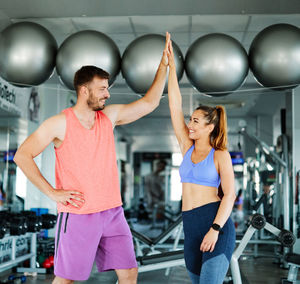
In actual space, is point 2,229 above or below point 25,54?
below

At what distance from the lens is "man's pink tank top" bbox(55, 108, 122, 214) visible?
1.94 metres

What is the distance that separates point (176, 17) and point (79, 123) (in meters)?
2.39

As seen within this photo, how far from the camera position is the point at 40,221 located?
440 cm

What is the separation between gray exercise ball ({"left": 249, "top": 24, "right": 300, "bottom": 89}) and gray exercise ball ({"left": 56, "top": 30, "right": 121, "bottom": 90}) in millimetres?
1113

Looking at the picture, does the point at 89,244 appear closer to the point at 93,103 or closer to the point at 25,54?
the point at 93,103

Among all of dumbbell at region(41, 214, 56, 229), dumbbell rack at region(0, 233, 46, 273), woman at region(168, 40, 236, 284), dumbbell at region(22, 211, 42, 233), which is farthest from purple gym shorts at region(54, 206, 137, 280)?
dumbbell at region(41, 214, 56, 229)

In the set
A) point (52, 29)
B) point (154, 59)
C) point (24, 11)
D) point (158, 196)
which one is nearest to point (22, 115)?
point (52, 29)

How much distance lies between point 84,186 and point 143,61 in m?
1.31

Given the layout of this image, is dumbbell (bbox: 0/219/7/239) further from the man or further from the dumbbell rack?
the man

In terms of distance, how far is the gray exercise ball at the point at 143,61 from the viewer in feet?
9.57

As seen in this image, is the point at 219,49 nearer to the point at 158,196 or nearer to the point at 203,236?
the point at 203,236

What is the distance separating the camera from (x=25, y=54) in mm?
2932

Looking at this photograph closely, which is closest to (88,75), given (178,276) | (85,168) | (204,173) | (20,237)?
(85,168)

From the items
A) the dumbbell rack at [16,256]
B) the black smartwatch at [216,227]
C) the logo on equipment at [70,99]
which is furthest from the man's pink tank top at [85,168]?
the logo on equipment at [70,99]
